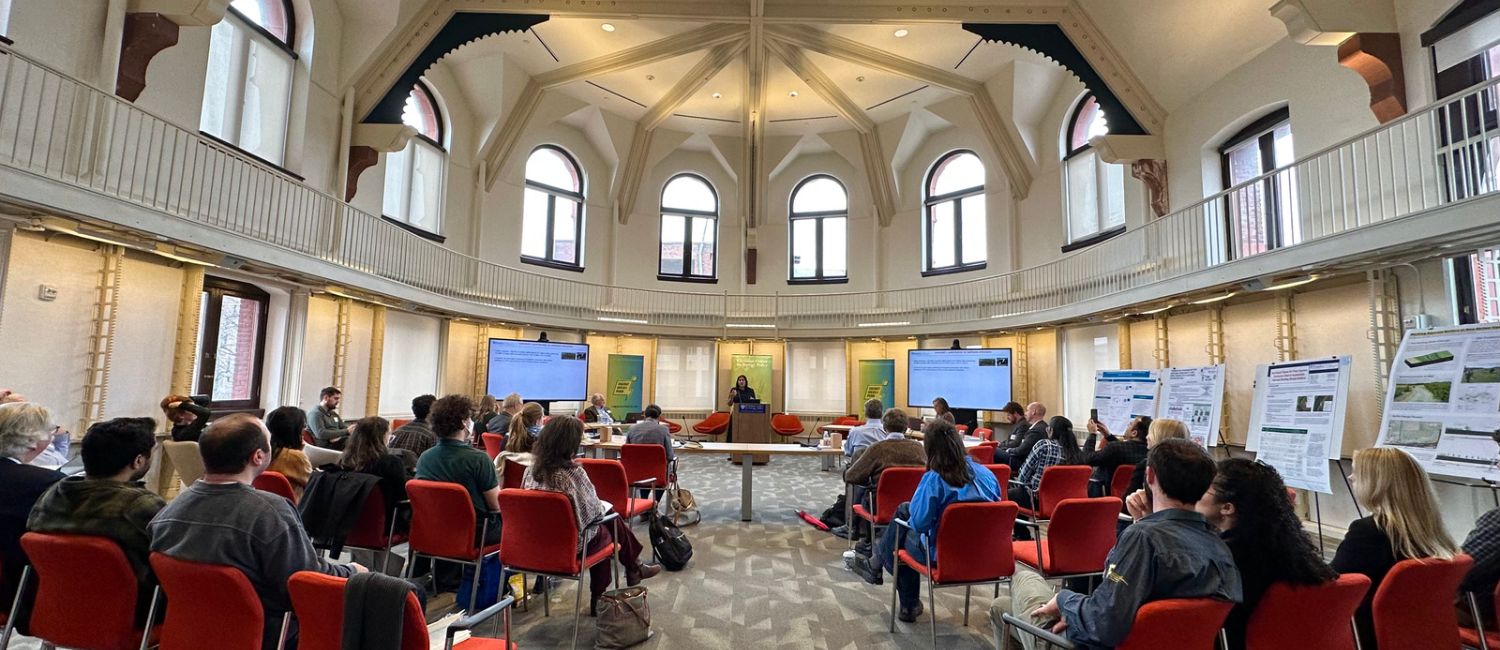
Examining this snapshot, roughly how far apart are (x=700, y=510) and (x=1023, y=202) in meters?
9.00

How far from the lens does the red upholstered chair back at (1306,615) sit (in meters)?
1.88

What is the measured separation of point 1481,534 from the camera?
238cm

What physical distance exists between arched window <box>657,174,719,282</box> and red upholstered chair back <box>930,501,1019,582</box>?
12197mm

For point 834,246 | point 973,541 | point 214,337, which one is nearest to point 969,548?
point 973,541

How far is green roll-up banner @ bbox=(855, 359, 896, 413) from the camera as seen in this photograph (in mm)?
13555

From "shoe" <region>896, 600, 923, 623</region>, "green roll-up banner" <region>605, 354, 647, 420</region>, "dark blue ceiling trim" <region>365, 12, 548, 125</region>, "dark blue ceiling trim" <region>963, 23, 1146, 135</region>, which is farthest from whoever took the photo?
"green roll-up banner" <region>605, 354, 647, 420</region>

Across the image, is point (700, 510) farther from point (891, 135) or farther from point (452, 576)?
point (891, 135)

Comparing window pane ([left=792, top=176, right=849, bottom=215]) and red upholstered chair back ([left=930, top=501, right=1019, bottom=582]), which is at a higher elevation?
window pane ([left=792, top=176, right=849, bottom=215])

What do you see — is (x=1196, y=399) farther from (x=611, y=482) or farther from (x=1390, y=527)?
(x=611, y=482)

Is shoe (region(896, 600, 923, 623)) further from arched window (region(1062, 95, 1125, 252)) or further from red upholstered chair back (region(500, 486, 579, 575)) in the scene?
arched window (region(1062, 95, 1125, 252))

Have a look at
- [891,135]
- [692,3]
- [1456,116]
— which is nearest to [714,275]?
[891,135]

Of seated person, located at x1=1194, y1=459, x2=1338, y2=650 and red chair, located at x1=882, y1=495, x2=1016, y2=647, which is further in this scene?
red chair, located at x1=882, y1=495, x2=1016, y2=647

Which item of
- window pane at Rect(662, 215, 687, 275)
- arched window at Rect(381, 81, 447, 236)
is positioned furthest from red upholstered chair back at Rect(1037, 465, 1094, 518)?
window pane at Rect(662, 215, 687, 275)

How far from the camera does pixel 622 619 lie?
3.15 m
